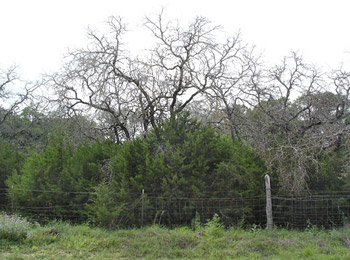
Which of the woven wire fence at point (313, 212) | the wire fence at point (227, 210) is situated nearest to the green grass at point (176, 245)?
the wire fence at point (227, 210)

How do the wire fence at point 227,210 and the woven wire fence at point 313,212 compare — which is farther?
the woven wire fence at point 313,212

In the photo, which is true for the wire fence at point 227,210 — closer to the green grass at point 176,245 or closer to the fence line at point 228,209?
the fence line at point 228,209

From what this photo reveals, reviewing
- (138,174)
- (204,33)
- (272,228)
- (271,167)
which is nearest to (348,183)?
(271,167)

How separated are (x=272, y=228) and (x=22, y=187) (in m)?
8.43

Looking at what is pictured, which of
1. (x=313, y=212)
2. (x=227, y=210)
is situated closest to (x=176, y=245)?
(x=227, y=210)

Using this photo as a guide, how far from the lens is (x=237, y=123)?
41.4ft

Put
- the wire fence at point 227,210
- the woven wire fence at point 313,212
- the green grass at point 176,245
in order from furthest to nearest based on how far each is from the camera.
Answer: the woven wire fence at point 313,212 → the wire fence at point 227,210 → the green grass at point 176,245

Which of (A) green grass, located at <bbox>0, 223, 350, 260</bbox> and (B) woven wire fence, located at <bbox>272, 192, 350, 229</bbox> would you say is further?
(B) woven wire fence, located at <bbox>272, 192, 350, 229</bbox>

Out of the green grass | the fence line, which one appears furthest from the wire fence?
the green grass

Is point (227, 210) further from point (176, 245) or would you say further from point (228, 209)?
point (176, 245)

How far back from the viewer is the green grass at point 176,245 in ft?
21.1

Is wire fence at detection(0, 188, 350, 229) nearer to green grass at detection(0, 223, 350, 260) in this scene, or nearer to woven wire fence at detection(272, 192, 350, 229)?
woven wire fence at detection(272, 192, 350, 229)

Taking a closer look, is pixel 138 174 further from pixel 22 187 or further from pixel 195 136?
pixel 22 187

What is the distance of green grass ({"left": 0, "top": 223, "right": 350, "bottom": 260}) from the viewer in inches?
253
